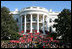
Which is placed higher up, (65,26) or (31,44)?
(65,26)

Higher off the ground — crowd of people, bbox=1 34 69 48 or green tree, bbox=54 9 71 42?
green tree, bbox=54 9 71 42

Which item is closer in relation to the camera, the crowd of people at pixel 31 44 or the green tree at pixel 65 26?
the crowd of people at pixel 31 44

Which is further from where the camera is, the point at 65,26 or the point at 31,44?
the point at 65,26

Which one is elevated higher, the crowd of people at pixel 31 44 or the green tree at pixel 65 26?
the green tree at pixel 65 26

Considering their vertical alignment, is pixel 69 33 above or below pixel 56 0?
below

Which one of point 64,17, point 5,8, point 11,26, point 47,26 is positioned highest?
point 5,8

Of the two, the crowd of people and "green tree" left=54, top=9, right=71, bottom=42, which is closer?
the crowd of people

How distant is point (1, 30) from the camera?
2231 centimetres

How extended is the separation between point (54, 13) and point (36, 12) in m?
10.9

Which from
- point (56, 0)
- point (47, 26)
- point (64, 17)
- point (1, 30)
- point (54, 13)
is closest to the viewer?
point (56, 0)

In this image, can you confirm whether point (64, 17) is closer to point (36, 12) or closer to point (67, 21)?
point (67, 21)

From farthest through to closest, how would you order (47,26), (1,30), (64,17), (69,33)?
1. (47,26)
2. (64,17)
3. (1,30)
4. (69,33)

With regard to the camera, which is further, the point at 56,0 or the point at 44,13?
the point at 44,13

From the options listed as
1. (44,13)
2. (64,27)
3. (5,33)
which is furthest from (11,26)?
(44,13)
